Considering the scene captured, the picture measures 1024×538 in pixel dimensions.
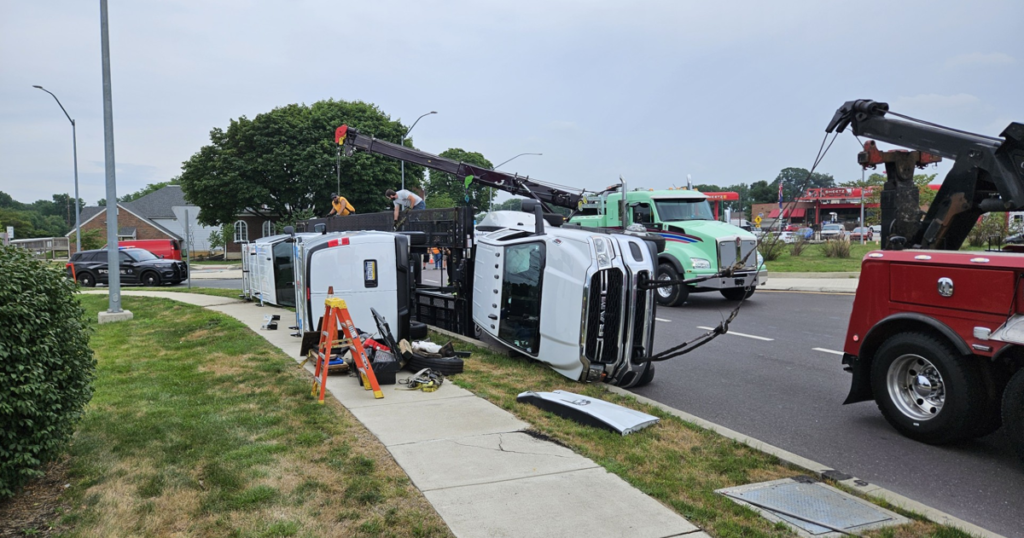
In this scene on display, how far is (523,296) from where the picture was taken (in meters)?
8.42

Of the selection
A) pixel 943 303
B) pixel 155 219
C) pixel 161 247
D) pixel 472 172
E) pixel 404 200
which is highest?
pixel 155 219

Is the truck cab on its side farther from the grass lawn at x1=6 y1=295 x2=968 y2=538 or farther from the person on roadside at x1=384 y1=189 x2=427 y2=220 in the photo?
the person on roadside at x1=384 y1=189 x2=427 y2=220

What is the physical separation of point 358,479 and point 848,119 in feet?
22.0

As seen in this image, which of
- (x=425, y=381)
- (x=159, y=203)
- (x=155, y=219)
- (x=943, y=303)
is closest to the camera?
(x=943, y=303)

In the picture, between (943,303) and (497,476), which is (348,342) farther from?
(943,303)

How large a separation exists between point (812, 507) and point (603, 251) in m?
3.62

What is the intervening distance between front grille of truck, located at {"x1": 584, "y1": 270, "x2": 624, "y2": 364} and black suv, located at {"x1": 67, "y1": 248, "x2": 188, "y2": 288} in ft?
82.3

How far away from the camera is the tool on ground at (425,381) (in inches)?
285

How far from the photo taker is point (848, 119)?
791 cm

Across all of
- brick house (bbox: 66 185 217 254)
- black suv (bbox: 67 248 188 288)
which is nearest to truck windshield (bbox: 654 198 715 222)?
black suv (bbox: 67 248 188 288)

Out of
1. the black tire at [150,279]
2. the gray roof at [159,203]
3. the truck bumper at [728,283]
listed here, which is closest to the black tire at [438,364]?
the truck bumper at [728,283]

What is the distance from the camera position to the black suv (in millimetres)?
27641

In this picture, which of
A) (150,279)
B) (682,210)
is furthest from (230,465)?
(150,279)

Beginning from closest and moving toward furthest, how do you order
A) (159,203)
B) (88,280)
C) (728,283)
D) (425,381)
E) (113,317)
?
(425,381) < (113,317) < (728,283) < (88,280) < (159,203)
